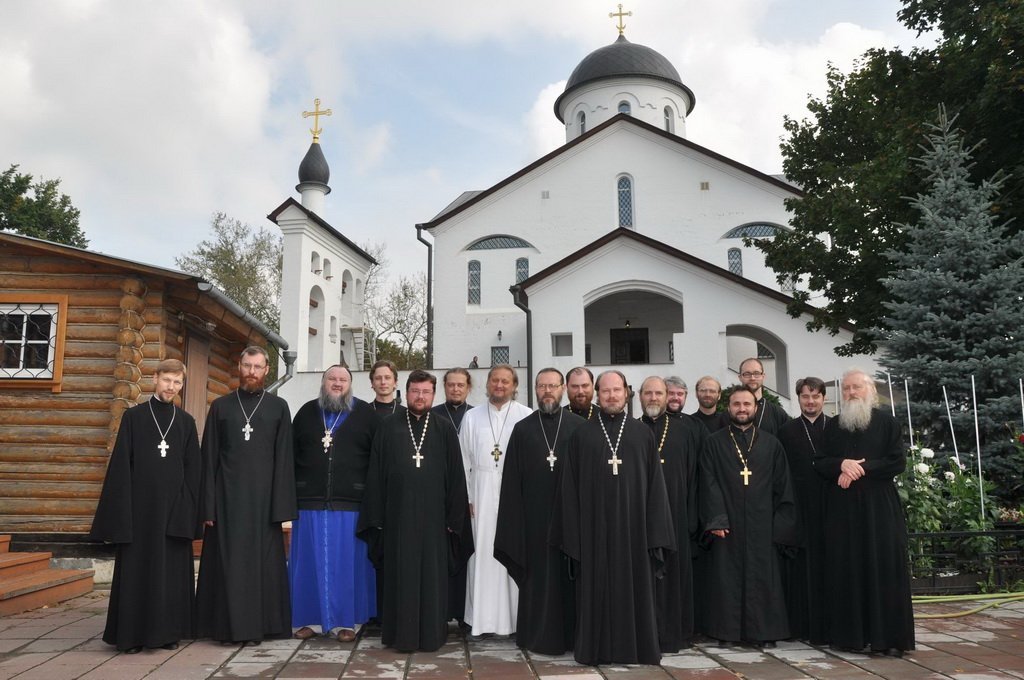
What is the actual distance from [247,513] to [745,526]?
3348 mm

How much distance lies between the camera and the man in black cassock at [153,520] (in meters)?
5.11

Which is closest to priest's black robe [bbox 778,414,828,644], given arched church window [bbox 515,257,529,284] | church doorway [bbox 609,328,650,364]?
church doorway [bbox 609,328,650,364]

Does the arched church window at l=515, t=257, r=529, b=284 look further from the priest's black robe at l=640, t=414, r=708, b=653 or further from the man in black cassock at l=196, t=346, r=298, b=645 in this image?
the man in black cassock at l=196, t=346, r=298, b=645

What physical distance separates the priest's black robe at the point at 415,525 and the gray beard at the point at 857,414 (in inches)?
104

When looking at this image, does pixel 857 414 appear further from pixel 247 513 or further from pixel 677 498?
pixel 247 513

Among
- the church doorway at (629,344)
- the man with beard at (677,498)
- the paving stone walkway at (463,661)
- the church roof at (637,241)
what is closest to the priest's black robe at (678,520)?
the man with beard at (677,498)

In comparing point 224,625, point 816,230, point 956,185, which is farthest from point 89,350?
point 816,230

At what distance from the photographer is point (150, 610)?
16.7 ft

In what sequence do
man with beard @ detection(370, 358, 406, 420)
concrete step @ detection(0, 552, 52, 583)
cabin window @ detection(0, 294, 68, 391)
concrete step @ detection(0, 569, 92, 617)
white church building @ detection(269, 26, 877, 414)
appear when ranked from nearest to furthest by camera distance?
man with beard @ detection(370, 358, 406, 420) → concrete step @ detection(0, 569, 92, 617) → concrete step @ detection(0, 552, 52, 583) → cabin window @ detection(0, 294, 68, 391) → white church building @ detection(269, 26, 877, 414)

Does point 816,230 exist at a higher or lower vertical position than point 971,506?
higher

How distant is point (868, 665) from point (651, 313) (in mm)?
19366

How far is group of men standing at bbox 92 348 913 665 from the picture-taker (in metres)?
5.12

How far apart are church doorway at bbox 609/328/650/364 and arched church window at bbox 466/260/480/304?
14.1 feet

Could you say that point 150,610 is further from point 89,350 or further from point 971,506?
point 971,506
